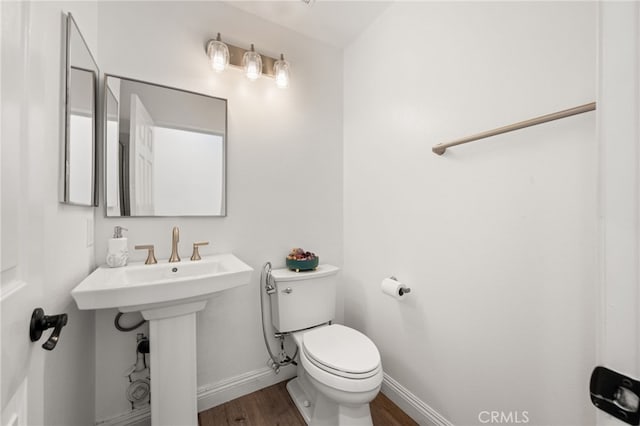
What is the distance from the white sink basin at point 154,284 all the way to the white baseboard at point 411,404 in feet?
3.70

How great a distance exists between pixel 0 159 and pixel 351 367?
48.8 inches

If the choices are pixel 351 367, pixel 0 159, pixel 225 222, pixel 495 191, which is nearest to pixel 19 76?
pixel 0 159

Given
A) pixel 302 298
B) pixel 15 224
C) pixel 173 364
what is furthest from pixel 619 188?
pixel 173 364

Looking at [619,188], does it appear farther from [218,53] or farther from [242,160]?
[218,53]

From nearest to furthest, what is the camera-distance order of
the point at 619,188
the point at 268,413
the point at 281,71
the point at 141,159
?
the point at 619,188, the point at 141,159, the point at 268,413, the point at 281,71

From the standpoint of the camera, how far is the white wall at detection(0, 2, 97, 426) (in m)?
0.45

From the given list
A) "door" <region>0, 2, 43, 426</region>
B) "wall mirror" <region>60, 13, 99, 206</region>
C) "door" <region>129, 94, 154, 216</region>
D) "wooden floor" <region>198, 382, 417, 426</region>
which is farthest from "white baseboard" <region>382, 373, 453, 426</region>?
"wall mirror" <region>60, 13, 99, 206</region>

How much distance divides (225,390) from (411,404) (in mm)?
1074

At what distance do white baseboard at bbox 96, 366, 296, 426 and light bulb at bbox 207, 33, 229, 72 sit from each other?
1.85 meters

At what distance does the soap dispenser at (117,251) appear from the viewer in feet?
4.00

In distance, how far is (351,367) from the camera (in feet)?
3.73

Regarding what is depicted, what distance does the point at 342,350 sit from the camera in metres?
1.28

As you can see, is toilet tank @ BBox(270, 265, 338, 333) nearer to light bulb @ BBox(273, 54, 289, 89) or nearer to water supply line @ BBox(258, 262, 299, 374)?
water supply line @ BBox(258, 262, 299, 374)

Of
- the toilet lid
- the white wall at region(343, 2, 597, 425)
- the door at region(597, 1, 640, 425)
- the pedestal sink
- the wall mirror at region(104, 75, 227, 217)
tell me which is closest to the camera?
the door at region(597, 1, 640, 425)
